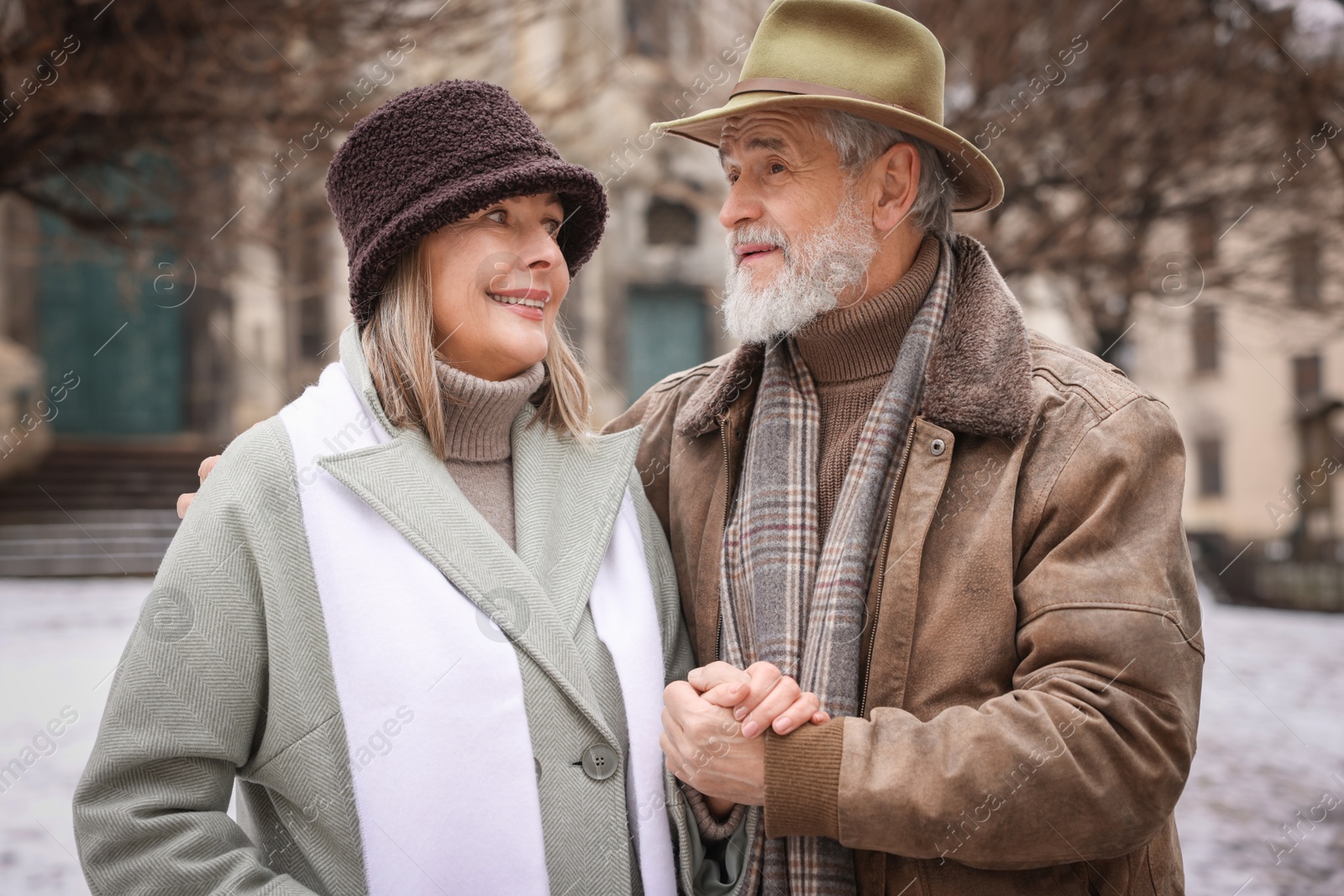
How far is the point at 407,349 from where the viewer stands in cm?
235

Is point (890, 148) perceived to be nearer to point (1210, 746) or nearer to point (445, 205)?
point (445, 205)

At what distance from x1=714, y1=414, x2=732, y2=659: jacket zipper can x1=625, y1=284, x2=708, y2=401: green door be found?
15.0 meters

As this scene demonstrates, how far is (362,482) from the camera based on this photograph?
218 centimetres

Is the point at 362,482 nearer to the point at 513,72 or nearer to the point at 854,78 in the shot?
the point at 854,78

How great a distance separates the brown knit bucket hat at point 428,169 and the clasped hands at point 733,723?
1090 millimetres

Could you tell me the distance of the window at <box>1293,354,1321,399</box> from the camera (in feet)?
87.6

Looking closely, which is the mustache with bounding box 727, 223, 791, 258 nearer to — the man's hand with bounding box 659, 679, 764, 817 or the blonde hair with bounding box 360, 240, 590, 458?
the blonde hair with bounding box 360, 240, 590, 458

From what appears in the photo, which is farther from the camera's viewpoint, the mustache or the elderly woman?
the mustache

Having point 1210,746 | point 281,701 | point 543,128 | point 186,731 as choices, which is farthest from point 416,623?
point 1210,746

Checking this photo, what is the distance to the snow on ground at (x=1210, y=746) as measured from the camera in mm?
4922

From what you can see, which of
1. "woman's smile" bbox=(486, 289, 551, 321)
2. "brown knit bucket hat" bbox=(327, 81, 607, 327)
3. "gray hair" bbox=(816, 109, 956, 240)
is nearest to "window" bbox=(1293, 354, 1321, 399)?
"gray hair" bbox=(816, 109, 956, 240)

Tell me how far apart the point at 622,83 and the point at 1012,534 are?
8306 millimetres

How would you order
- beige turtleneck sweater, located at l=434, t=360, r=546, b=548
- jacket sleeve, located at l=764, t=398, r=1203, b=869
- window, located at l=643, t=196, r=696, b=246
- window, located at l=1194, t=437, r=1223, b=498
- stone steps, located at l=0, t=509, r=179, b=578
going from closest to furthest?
jacket sleeve, located at l=764, t=398, r=1203, b=869 < beige turtleneck sweater, located at l=434, t=360, r=546, b=548 < stone steps, located at l=0, t=509, r=179, b=578 < window, located at l=643, t=196, r=696, b=246 < window, located at l=1194, t=437, r=1223, b=498

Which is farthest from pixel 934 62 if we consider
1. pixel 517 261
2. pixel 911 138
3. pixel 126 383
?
pixel 126 383
